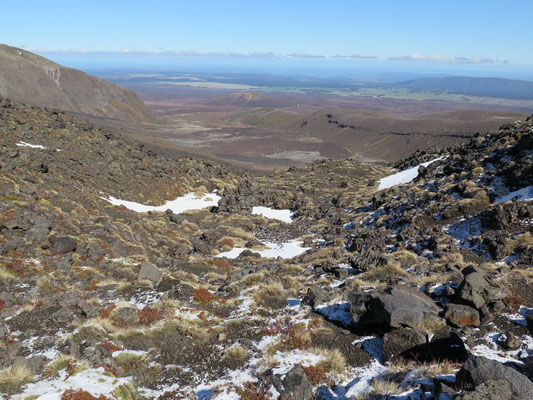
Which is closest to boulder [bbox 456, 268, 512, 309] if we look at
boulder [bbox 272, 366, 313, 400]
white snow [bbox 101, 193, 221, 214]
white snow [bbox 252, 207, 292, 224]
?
boulder [bbox 272, 366, 313, 400]

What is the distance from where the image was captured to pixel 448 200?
25.1 meters

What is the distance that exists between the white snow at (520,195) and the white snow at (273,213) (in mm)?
20723

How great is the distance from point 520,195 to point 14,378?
1065 inches

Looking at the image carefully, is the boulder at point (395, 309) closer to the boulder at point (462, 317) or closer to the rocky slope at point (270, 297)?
the rocky slope at point (270, 297)

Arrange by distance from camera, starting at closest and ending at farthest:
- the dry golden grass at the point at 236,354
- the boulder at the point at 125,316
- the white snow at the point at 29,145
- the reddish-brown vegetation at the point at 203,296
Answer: the dry golden grass at the point at 236,354
the boulder at the point at 125,316
the reddish-brown vegetation at the point at 203,296
the white snow at the point at 29,145

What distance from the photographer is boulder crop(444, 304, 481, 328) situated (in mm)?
9383

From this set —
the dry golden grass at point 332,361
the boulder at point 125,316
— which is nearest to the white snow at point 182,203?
the boulder at point 125,316

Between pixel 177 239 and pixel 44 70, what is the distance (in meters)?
174

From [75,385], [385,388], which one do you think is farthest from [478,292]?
[75,385]

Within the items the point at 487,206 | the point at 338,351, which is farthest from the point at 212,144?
the point at 338,351

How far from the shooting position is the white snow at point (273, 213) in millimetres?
39031

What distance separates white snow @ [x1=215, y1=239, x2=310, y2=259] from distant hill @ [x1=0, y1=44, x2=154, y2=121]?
5541 inches

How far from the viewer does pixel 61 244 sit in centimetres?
1652

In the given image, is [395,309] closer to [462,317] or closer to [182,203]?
[462,317]
